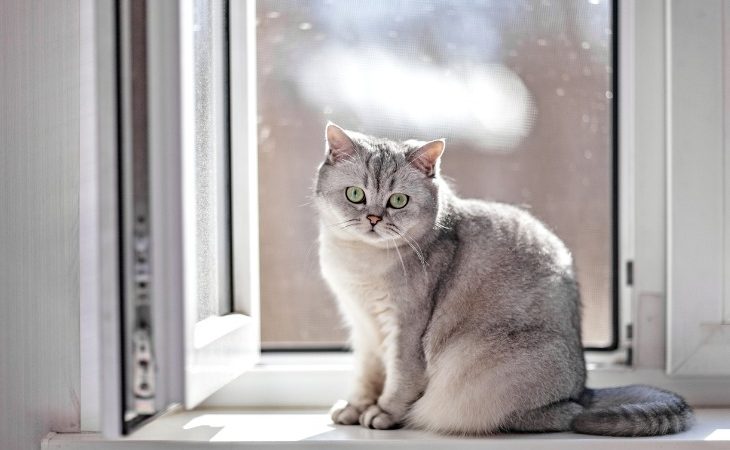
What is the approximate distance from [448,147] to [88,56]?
79cm

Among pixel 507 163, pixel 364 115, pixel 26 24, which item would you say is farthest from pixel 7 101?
pixel 507 163

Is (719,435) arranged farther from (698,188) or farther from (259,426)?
(259,426)

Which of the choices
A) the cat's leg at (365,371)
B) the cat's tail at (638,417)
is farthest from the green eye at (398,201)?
the cat's tail at (638,417)

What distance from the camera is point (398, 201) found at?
4.84ft

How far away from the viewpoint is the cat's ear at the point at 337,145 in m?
1.48

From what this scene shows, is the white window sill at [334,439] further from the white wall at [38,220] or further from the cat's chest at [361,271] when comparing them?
the cat's chest at [361,271]

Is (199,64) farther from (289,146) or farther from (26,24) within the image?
(289,146)

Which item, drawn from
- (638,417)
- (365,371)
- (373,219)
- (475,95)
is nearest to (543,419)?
(638,417)

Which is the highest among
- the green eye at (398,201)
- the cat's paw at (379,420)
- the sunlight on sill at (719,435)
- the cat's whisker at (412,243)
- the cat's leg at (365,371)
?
the green eye at (398,201)

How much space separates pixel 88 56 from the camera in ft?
4.54

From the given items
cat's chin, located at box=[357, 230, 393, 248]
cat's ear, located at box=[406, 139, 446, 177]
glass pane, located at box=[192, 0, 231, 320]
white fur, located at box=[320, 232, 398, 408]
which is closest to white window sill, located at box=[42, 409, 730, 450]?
white fur, located at box=[320, 232, 398, 408]

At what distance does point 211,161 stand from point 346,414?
0.56m

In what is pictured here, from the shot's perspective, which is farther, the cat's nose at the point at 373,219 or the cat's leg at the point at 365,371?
the cat's leg at the point at 365,371

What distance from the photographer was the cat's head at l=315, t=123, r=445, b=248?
1.45 meters
